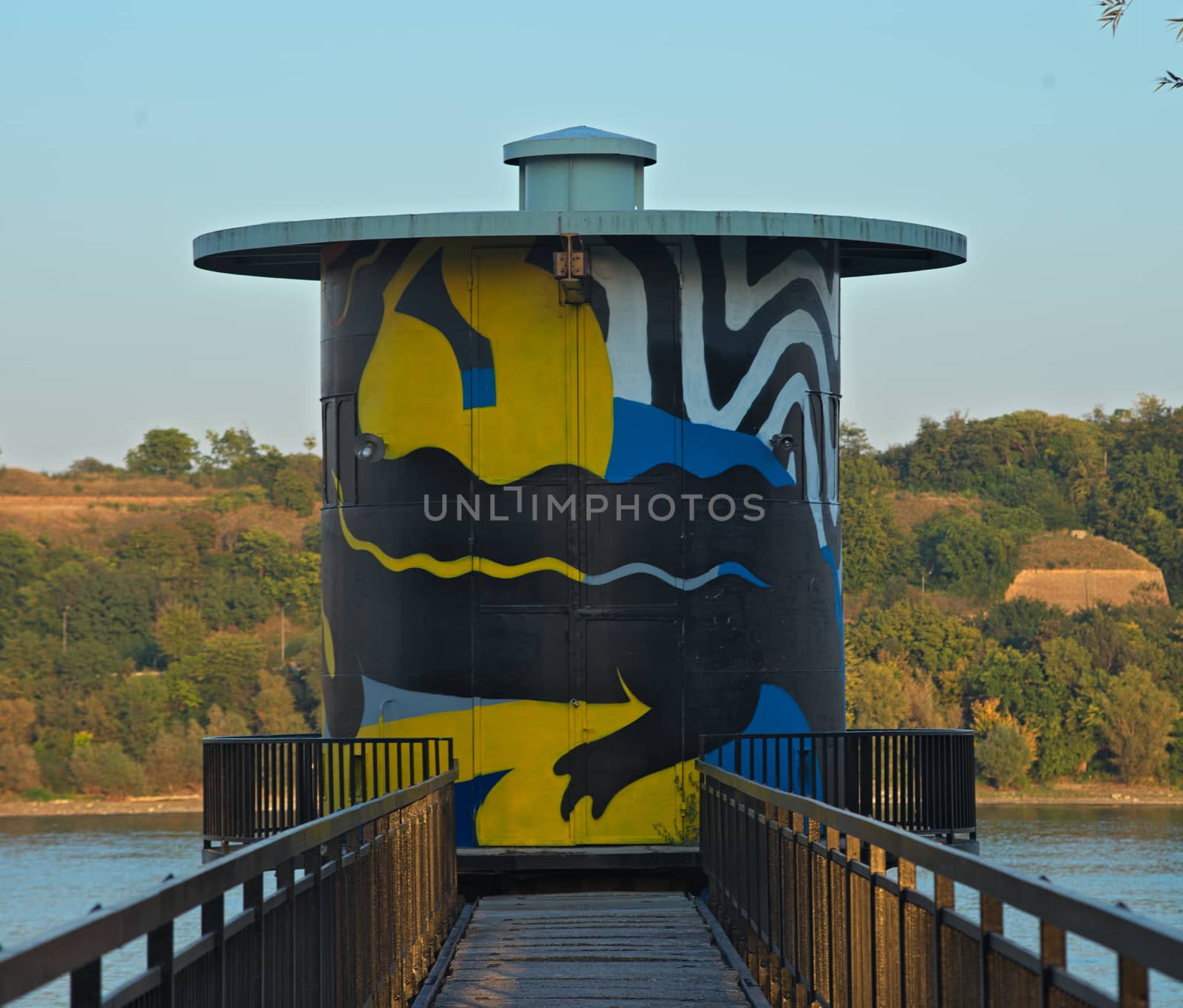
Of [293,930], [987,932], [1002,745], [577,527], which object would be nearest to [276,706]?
[1002,745]

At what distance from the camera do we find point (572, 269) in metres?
15.4

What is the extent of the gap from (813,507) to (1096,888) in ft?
233

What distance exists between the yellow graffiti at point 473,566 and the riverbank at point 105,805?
98.3 metres

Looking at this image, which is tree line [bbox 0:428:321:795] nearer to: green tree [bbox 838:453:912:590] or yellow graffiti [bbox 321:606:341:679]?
green tree [bbox 838:453:912:590]

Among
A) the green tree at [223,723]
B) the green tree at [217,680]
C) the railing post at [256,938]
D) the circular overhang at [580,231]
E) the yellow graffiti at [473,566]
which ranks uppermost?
the circular overhang at [580,231]

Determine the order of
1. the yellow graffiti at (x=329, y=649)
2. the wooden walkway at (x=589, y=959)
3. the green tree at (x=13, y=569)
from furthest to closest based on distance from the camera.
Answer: the green tree at (x=13, y=569) → the yellow graffiti at (x=329, y=649) → the wooden walkway at (x=589, y=959)

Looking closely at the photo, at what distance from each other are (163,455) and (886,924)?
166 m

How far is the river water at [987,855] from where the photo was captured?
8394cm

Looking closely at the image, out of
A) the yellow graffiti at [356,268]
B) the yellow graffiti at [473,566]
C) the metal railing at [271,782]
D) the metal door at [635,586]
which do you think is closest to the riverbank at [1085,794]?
the metal door at [635,586]

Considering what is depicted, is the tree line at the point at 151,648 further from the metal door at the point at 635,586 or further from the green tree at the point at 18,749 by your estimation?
the metal door at the point at 635,586

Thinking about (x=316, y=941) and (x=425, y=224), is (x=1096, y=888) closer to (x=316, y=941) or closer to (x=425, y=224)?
(x=425, y=224)

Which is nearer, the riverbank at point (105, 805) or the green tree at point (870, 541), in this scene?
the riverbank at point (105, 805)

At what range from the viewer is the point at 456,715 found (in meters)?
15.6

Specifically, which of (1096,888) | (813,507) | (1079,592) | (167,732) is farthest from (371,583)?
(1079,592)
